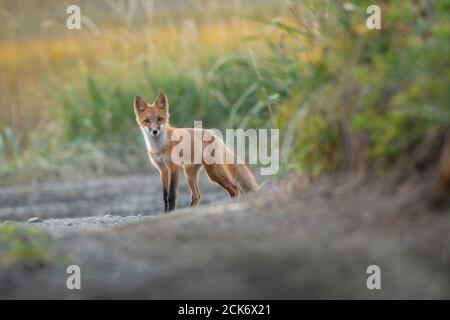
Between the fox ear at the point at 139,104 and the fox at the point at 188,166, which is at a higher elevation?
the fox ear at the point at 139,104

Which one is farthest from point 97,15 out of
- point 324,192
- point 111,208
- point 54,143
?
point 324,192

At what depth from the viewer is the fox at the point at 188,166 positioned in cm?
771

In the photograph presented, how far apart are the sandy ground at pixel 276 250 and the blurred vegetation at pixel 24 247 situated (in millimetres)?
53

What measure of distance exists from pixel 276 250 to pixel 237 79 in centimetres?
701

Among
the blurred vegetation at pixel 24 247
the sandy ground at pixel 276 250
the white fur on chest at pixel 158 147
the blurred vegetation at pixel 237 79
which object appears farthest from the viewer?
the white fur on chest at pixel 158 147

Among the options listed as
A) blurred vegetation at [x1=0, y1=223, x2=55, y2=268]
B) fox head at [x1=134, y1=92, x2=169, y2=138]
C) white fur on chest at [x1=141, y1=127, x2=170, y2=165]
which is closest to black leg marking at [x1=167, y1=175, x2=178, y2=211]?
white fur on chest at [x1=141, y1=127, x2=170, y2=165]

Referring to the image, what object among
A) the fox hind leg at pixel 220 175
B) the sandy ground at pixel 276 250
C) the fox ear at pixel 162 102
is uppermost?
the fox ear at pixel 162 102

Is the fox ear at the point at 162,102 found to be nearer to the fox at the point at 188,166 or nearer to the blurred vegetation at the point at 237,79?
the fox at the point at 188,166

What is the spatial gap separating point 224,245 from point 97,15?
53.1 ft

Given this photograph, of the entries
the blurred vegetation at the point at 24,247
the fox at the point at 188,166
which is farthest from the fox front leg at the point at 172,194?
the blurred vegetation at the point at 24,247

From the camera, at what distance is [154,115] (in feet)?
26.5

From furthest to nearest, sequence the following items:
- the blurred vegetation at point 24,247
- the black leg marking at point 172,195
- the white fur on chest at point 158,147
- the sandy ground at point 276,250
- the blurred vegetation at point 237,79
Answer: the white fur on chest at point 158,147 < the black leg marking at point 172,195 < the blurred vegetation at point 237,79 < the blurred vegetation at point 24,247 < the sandy ground at point 276,250

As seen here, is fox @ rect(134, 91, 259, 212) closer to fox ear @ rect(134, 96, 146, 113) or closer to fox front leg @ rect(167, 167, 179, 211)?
fox front leg @ rect(167, 167, 179, 211)

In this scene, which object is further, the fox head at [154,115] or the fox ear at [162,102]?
the fox ear at [162,102]
